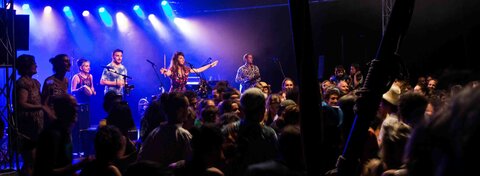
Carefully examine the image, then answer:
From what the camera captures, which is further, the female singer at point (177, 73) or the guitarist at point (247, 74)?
the guitarist at point (247, 74)

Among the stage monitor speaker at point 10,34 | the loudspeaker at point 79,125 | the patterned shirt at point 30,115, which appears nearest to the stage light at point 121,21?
the loudspeaker at point 79,125

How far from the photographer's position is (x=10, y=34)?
748 centimetres

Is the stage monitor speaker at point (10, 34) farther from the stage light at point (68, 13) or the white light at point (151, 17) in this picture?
the white light at point (151, 17)

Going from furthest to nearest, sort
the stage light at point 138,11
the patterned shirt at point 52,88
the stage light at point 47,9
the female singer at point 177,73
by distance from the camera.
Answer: the stage light at point 138,11
the stage light at point 47,9
the female singer at point 177,73
the patterned shirt at point 52,88

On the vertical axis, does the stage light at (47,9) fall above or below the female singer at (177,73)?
above

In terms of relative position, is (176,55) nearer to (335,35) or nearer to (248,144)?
(335,35)

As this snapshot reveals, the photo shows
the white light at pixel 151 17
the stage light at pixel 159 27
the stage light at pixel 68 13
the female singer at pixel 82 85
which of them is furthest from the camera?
Answer: the stage light at pixel 159 27

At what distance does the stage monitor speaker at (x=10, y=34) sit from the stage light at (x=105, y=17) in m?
9.78

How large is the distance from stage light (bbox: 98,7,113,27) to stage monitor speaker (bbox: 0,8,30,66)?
385 inches

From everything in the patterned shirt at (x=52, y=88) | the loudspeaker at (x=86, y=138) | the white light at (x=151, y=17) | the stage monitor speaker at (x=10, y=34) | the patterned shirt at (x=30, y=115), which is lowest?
the loudspeaker at (x=86, y=138)

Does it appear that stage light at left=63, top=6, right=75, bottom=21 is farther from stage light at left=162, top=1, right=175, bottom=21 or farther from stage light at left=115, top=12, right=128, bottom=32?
stage light at left=162, top=1, right=175, bottom=21

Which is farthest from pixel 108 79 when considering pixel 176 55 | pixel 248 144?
pixel 248 144

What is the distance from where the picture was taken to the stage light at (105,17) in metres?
17.4

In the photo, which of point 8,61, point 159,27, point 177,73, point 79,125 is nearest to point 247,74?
point 177,73
